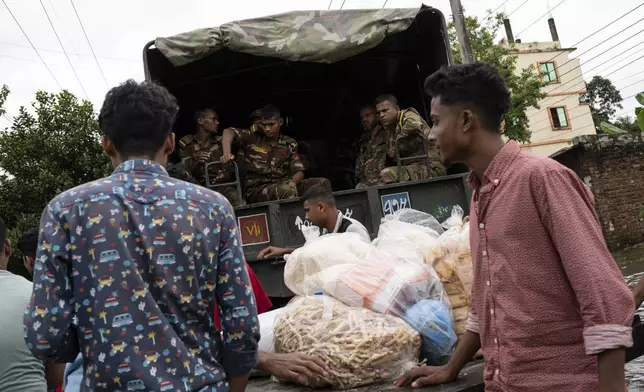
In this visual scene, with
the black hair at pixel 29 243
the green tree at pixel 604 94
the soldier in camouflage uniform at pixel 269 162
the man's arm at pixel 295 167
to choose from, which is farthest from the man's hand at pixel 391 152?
the green tree at pixel 604 94

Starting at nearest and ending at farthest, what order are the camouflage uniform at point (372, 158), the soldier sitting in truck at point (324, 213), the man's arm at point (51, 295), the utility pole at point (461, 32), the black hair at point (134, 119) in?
the man's arm at point (51, 295) < the black hair at point (134, 119) < the soldier sitting in truck at point (324, 213) < the camouflage uniform at point (372, 158) < the utility pole at point (461, 32)

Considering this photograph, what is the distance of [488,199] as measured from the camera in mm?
1454

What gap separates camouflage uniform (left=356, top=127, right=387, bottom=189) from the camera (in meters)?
5.02

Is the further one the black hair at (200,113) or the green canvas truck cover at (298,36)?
the black hair at (200,113)

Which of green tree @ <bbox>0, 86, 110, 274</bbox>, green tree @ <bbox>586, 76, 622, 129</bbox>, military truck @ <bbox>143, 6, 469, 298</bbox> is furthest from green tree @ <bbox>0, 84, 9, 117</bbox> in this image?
green tree @ <bbox>586, 76, 622, 129</bbox>

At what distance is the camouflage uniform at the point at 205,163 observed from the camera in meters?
4.64

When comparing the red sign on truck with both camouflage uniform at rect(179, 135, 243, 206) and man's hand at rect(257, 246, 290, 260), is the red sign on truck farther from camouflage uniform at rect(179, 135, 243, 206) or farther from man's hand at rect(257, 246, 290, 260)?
camouflage uniform at rect(179, 135, 243, 206)

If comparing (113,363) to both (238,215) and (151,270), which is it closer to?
(151,270)

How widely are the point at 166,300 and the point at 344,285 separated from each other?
904 millimetres

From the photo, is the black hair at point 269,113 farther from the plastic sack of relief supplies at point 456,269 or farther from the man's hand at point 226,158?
the plastic sack of relief supplies at point 456,269

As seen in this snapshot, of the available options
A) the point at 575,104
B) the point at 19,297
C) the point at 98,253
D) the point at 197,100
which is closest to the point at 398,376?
the point at 98,253

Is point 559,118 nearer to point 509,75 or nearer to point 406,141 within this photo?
point 509,75

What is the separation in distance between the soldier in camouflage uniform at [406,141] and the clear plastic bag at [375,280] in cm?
182

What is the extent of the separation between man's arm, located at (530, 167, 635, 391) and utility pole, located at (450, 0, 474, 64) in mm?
8135
